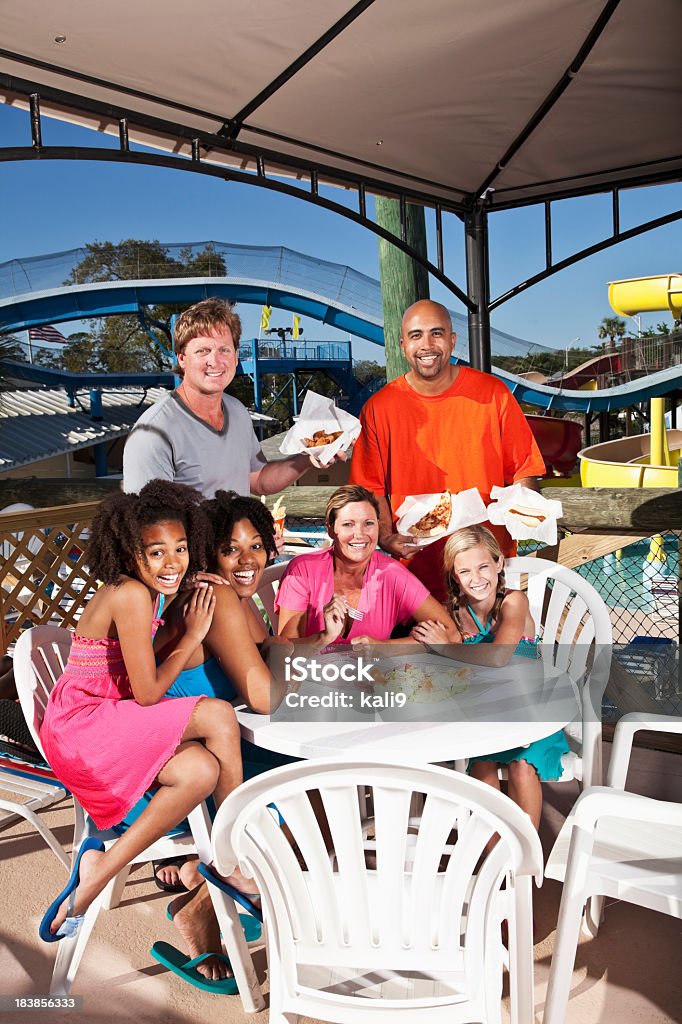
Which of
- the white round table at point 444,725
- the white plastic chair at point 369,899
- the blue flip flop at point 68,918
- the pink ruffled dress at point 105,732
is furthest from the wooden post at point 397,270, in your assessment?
the white plastic chair at point 369,899

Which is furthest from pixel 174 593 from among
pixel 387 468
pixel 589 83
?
pixel 589 83

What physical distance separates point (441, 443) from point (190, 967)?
1.41 m

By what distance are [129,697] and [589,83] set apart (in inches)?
82.0

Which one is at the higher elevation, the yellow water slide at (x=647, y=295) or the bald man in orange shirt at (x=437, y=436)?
the yellow water slide at (x=647, y=295)

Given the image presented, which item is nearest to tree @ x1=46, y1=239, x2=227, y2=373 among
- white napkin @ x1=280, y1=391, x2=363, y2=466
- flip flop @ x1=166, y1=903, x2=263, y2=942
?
white napkin @ x1=280, y1=391, x2=363, y2=466

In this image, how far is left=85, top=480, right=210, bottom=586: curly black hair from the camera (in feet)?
5.84

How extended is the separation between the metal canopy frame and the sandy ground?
185cm

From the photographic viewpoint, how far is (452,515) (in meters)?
2.17

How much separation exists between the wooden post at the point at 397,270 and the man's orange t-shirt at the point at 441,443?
5.14ft

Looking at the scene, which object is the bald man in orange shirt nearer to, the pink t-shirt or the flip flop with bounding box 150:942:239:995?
the pink t-shirt

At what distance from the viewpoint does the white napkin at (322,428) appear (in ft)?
7.13

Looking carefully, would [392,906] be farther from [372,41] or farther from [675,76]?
[675,76]

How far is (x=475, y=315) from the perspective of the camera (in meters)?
3.16

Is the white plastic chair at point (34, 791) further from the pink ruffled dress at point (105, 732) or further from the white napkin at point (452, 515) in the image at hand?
the white napkin at point (452, 515)
